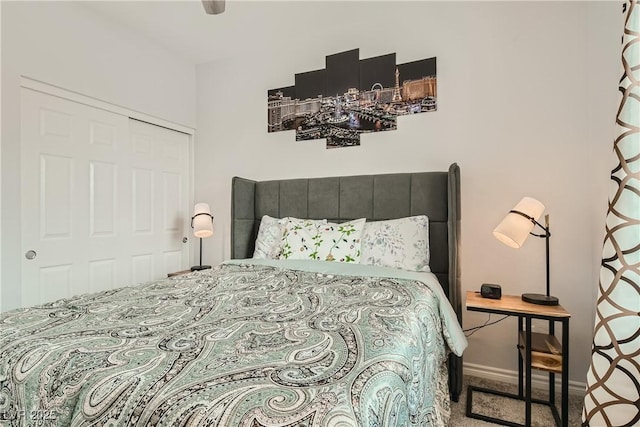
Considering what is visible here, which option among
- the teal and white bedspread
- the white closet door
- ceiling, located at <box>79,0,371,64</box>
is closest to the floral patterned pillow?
the teal and white bedspread

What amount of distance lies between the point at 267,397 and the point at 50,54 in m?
2.83

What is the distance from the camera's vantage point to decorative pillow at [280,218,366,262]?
7.28 feet

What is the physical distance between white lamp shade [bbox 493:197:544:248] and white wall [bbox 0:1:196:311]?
3.00 m

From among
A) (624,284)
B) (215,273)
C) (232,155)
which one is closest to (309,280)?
(215,273)

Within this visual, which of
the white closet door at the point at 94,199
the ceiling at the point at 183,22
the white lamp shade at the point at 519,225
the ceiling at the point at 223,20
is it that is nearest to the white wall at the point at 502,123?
the ceiling at the point at 223,20

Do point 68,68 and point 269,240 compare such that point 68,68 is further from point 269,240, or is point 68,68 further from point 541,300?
point 541,300

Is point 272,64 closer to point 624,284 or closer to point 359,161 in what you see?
point 359,161

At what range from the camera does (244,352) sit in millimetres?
891

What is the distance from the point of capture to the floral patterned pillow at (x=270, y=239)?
8.18 ft

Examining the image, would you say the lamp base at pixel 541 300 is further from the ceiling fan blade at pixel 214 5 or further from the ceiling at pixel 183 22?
the ceiling at pixel 183 22

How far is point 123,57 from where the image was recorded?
2.77 m

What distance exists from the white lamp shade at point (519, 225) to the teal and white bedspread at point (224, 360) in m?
0.65

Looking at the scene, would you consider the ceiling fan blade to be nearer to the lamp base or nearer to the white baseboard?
the lamp base

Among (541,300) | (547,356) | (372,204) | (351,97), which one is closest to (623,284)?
(541,300)
